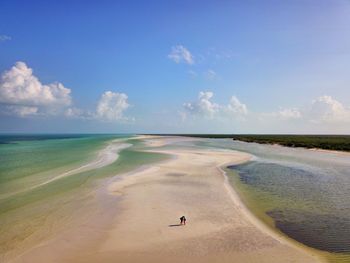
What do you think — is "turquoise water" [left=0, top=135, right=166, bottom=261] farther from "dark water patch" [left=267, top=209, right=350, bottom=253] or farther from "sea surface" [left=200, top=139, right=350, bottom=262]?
"dark water patch" [left=267, top=209, right=350, bottom=253]

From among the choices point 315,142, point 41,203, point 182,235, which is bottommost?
point 41,203

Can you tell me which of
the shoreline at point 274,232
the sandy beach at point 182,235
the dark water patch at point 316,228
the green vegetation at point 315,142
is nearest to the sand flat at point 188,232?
the sandy beach at point 182,235

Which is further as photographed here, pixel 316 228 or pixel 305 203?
pixel 305 203

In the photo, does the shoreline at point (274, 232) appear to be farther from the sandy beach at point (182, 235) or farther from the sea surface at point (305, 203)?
the sea surface at point (305, 203)

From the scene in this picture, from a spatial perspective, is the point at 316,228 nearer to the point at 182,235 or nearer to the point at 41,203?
the point at 182,235

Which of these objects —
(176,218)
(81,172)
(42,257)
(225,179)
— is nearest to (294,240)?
(176,218)

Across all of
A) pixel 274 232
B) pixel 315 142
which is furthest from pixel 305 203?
pixel 315 142

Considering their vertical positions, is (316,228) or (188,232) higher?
(316,228)
